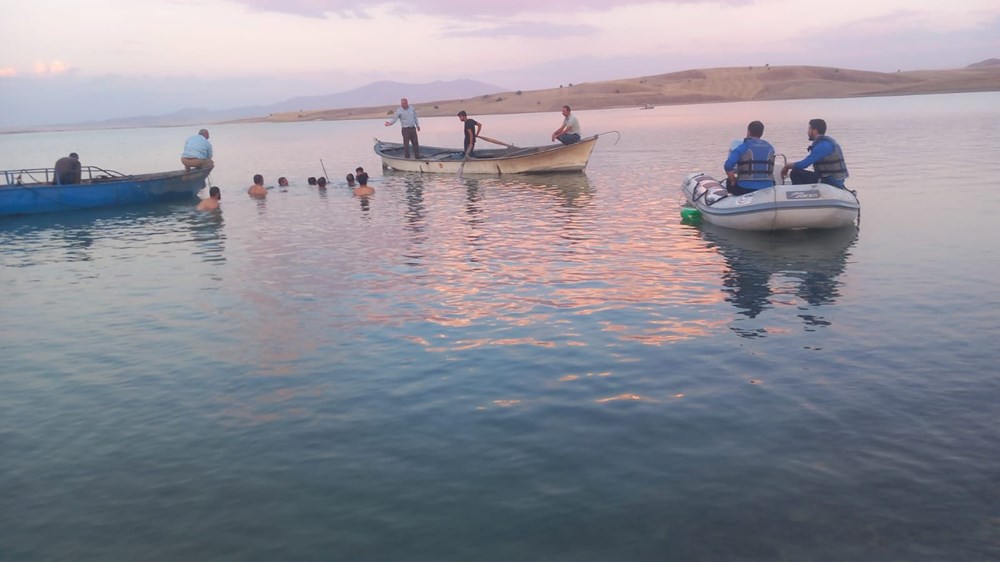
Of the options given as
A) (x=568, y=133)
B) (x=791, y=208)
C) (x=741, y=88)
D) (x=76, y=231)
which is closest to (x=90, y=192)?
(x=76, y=231)

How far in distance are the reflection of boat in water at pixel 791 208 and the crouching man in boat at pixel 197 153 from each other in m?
22.6

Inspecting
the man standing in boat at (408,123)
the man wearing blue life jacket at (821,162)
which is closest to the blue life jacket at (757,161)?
the man wearing blue life jacket at (821,162)

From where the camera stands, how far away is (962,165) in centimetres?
3075

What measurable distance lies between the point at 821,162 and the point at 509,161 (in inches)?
731

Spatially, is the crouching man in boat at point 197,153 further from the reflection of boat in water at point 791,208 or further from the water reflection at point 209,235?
the reflection of boat in water at point 791,208

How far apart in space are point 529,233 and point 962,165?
67.3 feet

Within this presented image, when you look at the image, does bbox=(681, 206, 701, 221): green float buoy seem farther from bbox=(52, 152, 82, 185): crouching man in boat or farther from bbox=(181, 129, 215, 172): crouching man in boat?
bbox=(52, 152, 82, 185): crouching man in boat

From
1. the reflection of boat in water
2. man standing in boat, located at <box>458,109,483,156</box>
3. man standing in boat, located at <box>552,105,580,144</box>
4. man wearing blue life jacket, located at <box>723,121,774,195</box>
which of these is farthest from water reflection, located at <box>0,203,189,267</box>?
man wearing blue life jacket, located at <box>723,121,774,195</box>

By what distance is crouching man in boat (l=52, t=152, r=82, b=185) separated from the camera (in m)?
29.3

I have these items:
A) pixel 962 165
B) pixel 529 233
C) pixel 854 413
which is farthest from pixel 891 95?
pixel 854 413

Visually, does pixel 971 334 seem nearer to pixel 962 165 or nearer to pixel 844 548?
pixel 844 548

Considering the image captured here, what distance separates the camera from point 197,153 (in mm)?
32438

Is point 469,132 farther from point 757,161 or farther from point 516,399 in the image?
point 516,399

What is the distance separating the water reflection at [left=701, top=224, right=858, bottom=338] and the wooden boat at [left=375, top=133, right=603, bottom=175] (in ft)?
47.2
